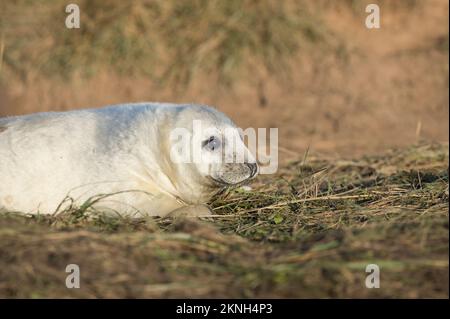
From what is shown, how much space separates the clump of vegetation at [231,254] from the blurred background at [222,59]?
4707mm

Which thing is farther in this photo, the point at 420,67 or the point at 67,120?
the point at 420,67

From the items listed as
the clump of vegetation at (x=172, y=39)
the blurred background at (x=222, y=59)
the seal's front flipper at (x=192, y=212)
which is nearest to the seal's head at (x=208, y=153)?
the seal's front flipper at (x=192, y=212)

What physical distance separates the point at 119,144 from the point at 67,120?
38 centimetres

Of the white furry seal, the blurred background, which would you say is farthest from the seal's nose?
the blurred background

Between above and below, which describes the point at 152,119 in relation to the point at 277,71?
below

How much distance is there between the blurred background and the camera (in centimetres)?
930

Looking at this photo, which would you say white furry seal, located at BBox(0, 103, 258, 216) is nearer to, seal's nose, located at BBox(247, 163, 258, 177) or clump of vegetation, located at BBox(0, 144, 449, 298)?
seal's nose, located at BBox(247, 163, 258, 177)

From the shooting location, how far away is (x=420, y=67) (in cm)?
940

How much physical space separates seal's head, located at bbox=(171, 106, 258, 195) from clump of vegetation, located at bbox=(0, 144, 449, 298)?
291 mm

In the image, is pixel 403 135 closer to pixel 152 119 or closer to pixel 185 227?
pixel 152 119

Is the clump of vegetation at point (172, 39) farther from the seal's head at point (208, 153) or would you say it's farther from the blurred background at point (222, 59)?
the seal's head at point (208, 153)

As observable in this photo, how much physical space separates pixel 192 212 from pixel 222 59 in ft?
16.7

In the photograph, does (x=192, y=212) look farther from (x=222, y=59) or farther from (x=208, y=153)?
(x=222, y=59)
